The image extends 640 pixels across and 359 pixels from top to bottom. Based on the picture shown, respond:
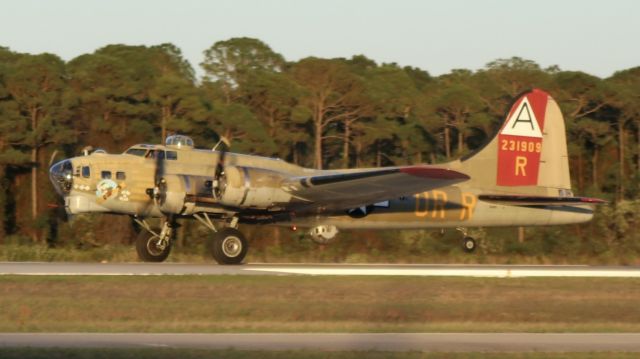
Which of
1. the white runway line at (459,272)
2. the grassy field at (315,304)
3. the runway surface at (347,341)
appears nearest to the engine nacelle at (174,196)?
the white runway line at (459,272)

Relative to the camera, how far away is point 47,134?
4788cm

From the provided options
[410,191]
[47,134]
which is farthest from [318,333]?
[47,134]

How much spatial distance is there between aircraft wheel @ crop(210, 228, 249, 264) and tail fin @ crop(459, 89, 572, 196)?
8070 millimetres

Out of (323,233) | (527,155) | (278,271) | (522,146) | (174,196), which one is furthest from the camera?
(522,146)

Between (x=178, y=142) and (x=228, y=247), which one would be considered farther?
(x=178, y=142)

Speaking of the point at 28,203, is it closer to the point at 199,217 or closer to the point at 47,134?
the point at 47,134

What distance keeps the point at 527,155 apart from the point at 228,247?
10.4 meters

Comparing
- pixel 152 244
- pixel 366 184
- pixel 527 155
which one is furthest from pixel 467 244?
pixel 152 244

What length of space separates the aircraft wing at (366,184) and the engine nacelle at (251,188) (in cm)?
33

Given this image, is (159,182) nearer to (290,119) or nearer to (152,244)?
(152,244)

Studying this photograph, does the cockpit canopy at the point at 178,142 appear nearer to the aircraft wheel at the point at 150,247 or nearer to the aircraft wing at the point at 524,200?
the aircraft wheel at the point at 150,247

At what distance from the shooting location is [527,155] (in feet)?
99.7

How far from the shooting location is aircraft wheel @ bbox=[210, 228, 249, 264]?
2567cm

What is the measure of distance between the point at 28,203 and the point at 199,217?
2551 centimetres
